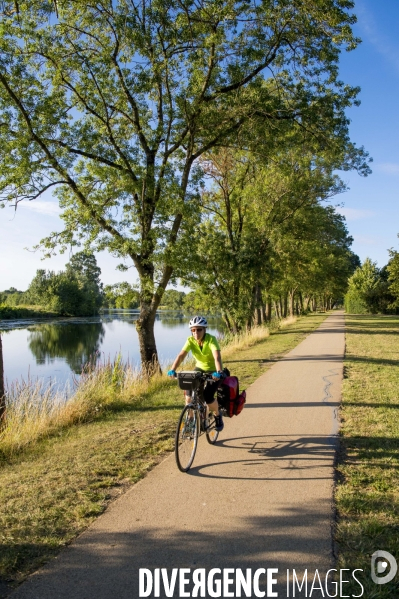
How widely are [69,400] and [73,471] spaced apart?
3.42m

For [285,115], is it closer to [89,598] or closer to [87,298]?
[89,598]

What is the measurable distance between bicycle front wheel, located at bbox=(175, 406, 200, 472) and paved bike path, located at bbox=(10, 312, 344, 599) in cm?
15

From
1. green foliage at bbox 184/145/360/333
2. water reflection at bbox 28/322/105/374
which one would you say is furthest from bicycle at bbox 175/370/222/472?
water reflection at bbox 28/322/105/374

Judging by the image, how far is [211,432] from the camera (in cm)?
629

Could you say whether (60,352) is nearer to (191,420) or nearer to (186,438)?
(191,420)

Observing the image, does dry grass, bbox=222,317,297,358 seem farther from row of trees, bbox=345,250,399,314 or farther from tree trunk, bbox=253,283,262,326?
row of trees, bbox=345,250,399,314

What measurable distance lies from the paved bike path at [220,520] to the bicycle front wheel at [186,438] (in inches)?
5.8

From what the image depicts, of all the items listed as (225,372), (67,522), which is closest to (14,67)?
(225,372)

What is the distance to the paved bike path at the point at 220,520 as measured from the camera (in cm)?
332

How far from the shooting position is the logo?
3221 millimetres

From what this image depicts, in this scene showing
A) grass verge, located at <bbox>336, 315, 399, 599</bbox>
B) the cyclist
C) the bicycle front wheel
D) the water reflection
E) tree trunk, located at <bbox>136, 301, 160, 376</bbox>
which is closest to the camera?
grass verge, located at <bbox>336, 315, 399, 599</bbox>

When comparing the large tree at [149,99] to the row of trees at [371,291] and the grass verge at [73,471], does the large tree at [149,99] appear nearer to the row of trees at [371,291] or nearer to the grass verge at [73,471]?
the grass verge at [73,471]

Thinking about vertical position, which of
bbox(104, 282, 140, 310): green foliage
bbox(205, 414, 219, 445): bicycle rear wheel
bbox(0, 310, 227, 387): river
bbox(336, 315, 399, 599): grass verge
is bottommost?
bbox(0, 310, 227, 387): river

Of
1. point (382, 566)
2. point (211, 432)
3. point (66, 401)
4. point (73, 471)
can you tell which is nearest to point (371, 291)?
point (66, 401)
